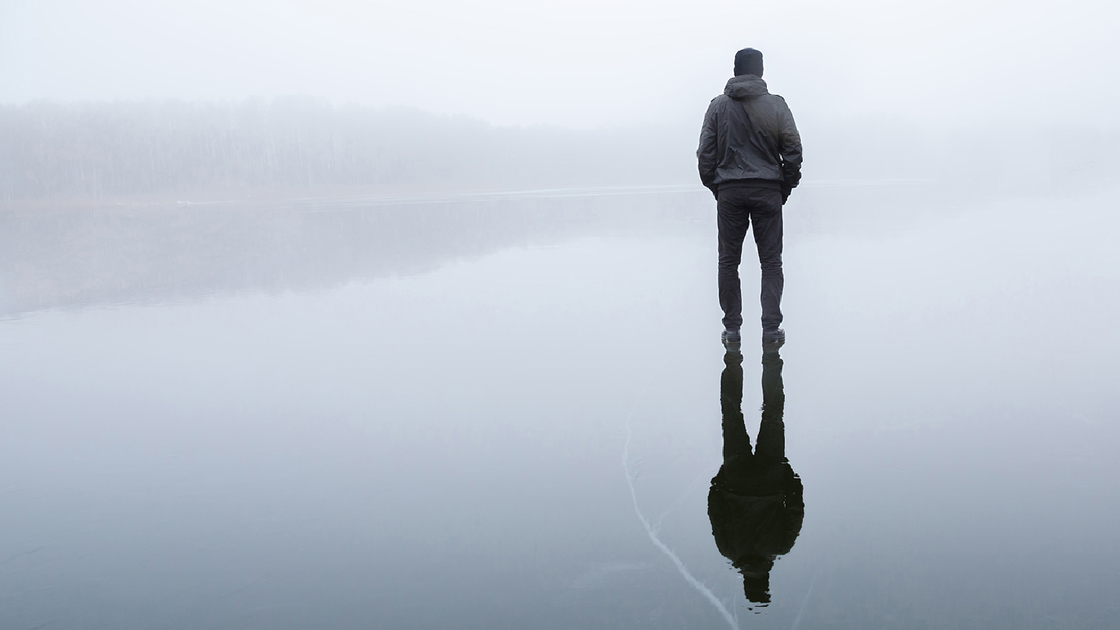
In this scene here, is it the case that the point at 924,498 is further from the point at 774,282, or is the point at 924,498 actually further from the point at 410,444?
the point at 774,282

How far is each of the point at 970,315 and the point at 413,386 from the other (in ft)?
13.9

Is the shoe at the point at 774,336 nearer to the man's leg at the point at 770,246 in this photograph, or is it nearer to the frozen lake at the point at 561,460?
the man's leg at the point at 770,246

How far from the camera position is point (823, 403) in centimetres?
420

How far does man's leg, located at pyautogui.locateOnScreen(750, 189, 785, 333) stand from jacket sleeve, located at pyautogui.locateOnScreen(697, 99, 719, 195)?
330 millimetres

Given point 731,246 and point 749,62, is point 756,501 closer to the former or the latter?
point 731,246

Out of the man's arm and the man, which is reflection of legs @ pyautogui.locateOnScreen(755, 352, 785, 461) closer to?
the man

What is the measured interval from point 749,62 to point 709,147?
0.56 m

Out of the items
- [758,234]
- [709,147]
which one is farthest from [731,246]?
[709,147]

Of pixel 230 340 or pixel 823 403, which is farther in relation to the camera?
A: pixel 230 340

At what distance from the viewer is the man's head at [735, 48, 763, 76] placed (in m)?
5.12

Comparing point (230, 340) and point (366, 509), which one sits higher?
point (230, 340)

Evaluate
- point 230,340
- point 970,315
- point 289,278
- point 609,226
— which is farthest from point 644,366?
point 609,226

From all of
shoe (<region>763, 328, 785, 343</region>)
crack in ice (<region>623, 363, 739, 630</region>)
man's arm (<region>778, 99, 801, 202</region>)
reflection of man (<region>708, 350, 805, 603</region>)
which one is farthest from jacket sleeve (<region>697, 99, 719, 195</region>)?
crack in ice (<region>623, 363, 739, 630</region>)

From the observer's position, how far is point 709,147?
528 centimetres
